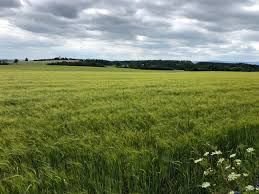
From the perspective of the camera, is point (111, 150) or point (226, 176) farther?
point (111, 150)

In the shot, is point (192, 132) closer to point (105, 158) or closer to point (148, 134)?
point (148, 134)

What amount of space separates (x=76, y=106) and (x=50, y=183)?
23.2 ft

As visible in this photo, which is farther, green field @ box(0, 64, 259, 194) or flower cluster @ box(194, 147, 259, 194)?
green field @ box(0, 64, 259, 194)

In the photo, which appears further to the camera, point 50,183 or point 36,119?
point 36,119

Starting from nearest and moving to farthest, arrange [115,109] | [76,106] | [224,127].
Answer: [224,127]
[115,109]
[76,106]

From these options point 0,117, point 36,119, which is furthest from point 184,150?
point 0,117

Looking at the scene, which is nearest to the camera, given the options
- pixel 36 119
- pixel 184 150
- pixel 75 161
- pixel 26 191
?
pixel 26 191

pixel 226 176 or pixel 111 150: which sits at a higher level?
pixel 111 150

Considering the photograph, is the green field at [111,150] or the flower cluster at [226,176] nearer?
the flower cluster at [226,176]

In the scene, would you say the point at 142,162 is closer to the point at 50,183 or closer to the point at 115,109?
the point at 50,183

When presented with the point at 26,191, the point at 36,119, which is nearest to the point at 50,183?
the point at 26,191

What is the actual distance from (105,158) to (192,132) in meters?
2.54

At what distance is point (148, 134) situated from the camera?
7.25m

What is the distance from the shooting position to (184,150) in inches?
250
